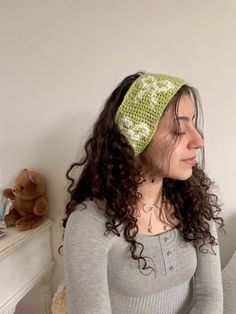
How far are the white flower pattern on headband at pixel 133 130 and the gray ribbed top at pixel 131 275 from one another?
0.21m

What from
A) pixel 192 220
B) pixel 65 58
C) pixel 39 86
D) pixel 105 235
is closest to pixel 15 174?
pixel 39 86

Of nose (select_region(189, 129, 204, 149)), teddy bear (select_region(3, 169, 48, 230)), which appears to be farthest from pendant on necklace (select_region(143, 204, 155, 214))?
teddy bear (select_region(3, 169, 48, 230))

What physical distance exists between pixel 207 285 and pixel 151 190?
1.02 feet

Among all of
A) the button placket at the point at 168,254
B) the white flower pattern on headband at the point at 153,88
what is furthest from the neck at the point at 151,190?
the white flower pattern on headband at the point at 153,88

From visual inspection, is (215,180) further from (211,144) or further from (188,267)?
(188,267)

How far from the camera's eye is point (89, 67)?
1.11m

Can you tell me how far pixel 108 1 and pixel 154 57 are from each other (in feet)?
0.79

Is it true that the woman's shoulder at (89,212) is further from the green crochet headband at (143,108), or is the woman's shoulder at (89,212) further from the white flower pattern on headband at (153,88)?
the white flower pattern on headband at (153,88)

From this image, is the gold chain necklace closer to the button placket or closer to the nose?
the button placket

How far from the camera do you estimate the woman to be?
76cm

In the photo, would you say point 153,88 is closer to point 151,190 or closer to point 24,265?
point 151,190

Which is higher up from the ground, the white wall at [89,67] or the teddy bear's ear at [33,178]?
the white wall at [89,67]

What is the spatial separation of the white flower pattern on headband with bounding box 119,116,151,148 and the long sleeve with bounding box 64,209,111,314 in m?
0.23

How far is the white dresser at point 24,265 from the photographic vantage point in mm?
1011
